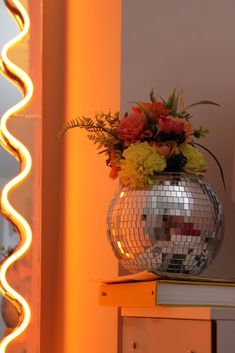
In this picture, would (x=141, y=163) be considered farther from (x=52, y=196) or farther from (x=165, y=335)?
(x=52, y=196)

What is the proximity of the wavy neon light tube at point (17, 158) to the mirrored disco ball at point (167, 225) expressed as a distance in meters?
0.47

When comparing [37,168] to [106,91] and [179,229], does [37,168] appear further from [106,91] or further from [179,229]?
[179,229]

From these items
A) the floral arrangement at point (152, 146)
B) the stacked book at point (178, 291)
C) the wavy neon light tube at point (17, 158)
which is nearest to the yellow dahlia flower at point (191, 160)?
the floral arrangement at point (152, 146)

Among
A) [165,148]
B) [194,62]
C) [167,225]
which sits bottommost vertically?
[167,225]

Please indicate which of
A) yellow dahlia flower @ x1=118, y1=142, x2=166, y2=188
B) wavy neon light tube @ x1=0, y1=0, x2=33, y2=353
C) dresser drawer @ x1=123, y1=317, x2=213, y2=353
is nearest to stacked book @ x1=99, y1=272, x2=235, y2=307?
dresser drawer @ x1=123, y1=317, x2=213, y2=353

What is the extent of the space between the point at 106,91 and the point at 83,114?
0.13 m

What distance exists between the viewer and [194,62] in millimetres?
1428

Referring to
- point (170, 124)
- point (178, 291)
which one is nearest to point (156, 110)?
point (170, 124)

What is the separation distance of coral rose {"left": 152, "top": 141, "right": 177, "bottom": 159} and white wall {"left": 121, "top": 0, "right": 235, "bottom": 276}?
0.83 feet

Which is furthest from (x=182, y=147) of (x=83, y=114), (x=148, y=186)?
(x=83, y=114)

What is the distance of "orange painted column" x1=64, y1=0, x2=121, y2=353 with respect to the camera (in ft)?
4.65

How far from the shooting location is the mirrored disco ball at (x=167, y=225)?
3.62 feet

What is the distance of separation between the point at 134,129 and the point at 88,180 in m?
0.41

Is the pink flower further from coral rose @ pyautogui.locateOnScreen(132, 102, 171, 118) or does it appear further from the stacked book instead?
the stacked book
